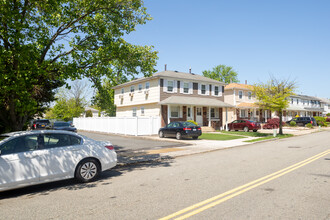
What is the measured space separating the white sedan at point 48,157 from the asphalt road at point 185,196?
40 cm

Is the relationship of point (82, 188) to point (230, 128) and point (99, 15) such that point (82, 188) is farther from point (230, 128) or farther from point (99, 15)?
point (230, 128)

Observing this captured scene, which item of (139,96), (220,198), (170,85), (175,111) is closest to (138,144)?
(175,111)

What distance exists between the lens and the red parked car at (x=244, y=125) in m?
29.6

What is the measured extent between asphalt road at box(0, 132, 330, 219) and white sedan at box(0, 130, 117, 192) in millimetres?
398

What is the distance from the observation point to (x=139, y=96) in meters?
31.3

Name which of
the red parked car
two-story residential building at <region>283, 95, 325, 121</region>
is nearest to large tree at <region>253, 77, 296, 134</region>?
the red parked car

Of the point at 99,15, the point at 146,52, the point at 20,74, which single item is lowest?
the point at 20,74

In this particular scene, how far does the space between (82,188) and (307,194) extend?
5.60m

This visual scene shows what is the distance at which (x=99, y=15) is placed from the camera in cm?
1033

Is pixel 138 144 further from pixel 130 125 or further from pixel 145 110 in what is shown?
pixel 145 110

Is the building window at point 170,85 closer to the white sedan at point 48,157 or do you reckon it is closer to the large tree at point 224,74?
the white sedan at point 48,157

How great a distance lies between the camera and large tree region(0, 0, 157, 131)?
27.6 ft

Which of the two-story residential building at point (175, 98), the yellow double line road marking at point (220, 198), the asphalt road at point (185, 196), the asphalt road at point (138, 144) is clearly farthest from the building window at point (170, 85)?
the yellow double line road marking at point (220, 198)

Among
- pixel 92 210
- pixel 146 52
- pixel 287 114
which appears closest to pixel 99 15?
pixel 146 52
